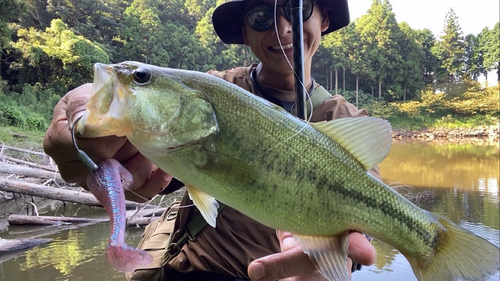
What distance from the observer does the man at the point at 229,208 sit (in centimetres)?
133

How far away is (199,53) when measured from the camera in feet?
110

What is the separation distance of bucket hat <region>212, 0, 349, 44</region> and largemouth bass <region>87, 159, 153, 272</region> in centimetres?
174

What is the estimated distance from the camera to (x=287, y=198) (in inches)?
47.6

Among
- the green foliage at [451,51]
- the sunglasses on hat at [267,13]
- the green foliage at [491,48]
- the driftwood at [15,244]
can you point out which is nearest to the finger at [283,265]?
the sunglasses on hat at [267,13]

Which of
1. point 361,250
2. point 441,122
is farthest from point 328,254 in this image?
point 441,122

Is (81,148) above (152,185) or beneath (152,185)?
above

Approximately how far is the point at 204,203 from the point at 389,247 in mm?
7705

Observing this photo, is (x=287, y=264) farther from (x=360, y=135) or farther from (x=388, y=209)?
(x=360, y=135)

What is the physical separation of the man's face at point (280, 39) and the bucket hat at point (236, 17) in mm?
114

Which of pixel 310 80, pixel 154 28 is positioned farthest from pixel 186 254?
pixel 154 28

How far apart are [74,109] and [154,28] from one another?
106ft

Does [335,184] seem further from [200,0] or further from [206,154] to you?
[200,0]

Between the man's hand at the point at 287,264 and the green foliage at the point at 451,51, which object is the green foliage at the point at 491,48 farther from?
the man's hand at the point at 287,264

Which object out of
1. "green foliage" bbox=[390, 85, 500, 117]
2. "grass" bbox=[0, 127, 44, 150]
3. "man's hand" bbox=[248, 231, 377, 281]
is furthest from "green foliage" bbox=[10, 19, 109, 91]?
"green foliage" bbox=[390, 85, 500, 117]
